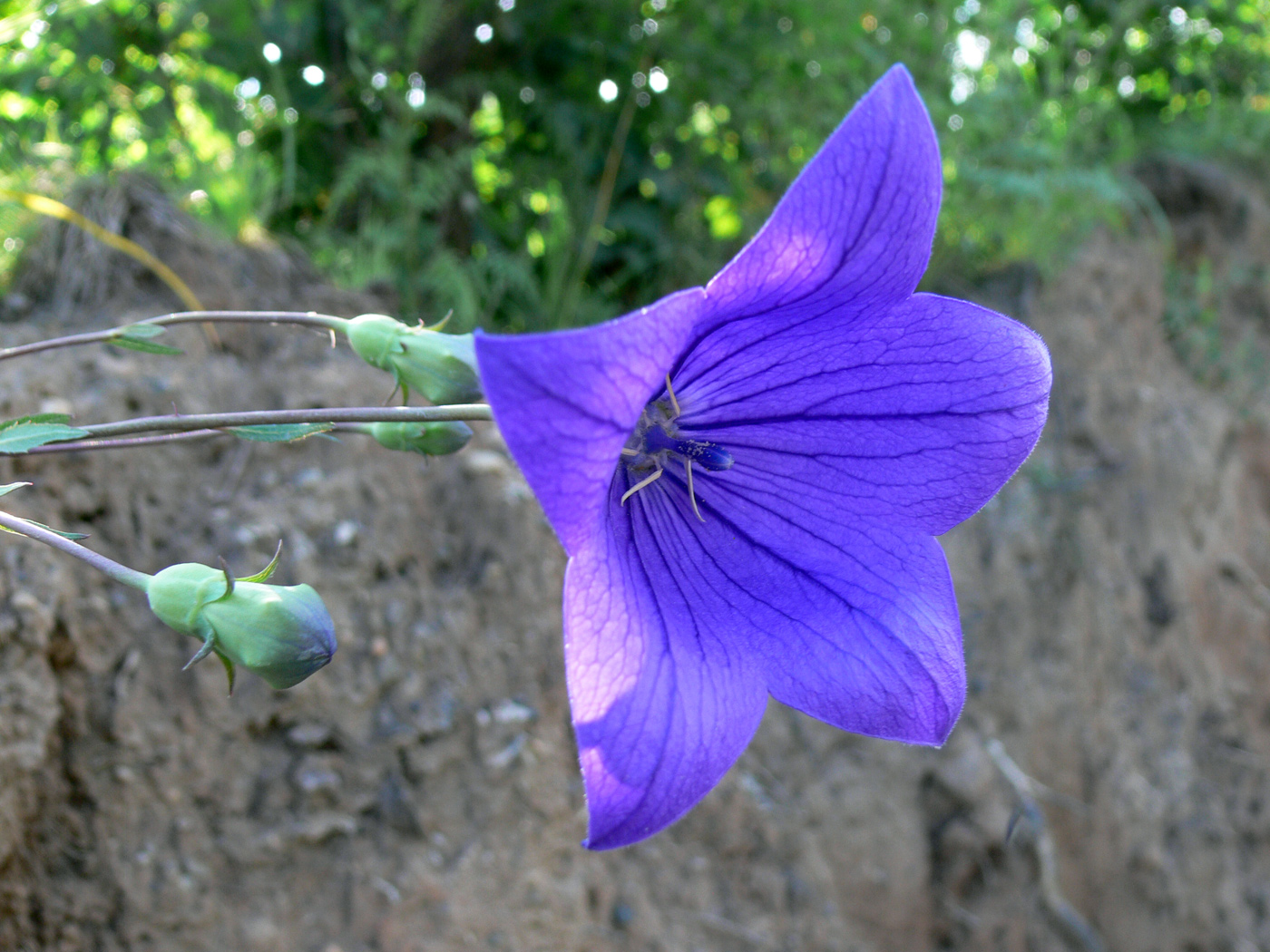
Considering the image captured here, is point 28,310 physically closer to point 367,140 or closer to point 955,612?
point 367,140

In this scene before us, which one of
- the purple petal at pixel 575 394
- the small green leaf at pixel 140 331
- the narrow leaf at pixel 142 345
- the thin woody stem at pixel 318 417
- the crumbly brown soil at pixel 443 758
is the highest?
the purple petal at pixel 575 394

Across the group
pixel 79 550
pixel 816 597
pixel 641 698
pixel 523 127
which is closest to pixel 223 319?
pixel 79 550

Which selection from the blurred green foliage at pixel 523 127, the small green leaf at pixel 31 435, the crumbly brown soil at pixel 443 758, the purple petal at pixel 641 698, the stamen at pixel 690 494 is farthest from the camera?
the blurred green foliage at pixel 523 127

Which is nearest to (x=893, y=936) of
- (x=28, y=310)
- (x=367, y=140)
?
(x=28, y=310)

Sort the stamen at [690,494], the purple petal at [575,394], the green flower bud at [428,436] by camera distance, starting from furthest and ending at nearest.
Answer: the stamen at [690,494]
the green flower bud at [428,436]
the purple petal at [575,394]

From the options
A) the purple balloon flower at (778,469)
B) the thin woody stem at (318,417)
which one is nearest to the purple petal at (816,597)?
the purple balloon flower at (778,469)

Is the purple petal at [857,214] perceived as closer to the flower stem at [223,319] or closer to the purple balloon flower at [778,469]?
the purple balloon flower at [778,469]
